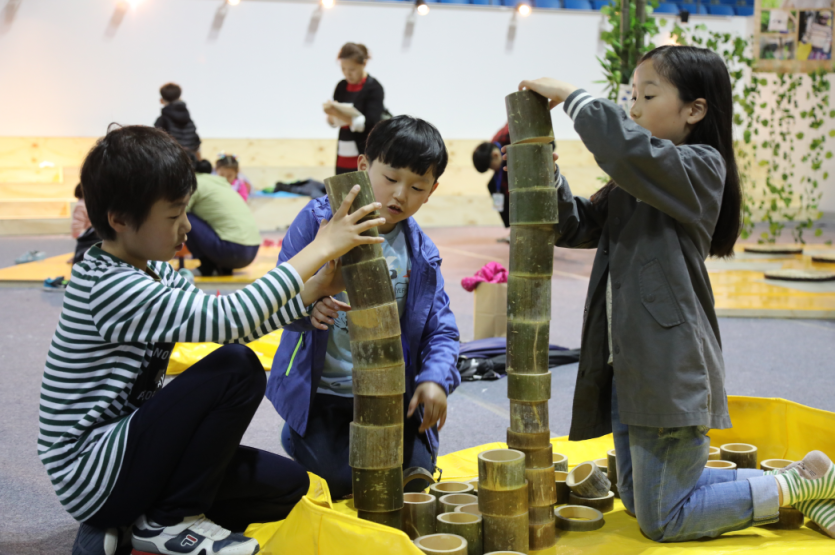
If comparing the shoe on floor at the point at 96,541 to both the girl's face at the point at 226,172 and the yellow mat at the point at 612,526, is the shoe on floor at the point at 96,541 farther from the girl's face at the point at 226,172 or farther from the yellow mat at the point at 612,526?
the girl's face at the point at 226,172

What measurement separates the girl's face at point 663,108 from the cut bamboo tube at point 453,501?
0.78m

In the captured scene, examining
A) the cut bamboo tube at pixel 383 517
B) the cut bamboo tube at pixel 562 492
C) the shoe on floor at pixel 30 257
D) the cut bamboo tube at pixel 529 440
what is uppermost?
the shoe on floor at pixel 30 257

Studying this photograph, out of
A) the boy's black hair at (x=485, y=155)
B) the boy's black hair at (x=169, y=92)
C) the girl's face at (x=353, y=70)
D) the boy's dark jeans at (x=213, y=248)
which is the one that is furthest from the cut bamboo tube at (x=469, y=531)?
the boy's black hair at (x=169, y=92)

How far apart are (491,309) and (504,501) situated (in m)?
1.83

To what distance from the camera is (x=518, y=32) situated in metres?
9.41

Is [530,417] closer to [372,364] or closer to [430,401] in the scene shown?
[430,401]

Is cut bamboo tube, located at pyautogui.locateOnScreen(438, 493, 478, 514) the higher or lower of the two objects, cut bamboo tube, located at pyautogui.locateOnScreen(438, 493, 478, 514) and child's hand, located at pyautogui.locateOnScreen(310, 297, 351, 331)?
the lower

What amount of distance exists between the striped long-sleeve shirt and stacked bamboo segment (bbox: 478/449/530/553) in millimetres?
439

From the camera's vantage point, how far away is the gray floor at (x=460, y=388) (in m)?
1.59

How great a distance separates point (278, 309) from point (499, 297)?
1.84m

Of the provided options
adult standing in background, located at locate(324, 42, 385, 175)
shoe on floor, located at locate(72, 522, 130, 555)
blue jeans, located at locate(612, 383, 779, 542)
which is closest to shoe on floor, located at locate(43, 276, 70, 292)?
adult standing in background, located at locate(324, 42, 385, 175)

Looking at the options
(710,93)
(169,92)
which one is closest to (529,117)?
(710,93)

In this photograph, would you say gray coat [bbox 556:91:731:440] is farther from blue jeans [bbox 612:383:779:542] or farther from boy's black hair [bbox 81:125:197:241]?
boy's black hair [bbox 81:125:197:241]

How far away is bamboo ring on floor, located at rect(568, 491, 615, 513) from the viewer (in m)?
1.56
